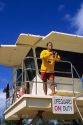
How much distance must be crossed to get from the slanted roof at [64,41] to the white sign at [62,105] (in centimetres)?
323

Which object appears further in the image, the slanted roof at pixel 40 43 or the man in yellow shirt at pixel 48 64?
the slanted roof at pixel 40 43

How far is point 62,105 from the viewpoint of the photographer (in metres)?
11.2

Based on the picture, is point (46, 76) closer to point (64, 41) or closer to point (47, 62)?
point (47, 62)

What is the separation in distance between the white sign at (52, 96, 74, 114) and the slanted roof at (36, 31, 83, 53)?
3231 mm

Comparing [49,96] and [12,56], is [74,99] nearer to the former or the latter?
[49,96]

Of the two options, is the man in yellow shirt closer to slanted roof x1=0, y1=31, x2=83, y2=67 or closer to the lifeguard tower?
the lifeguard tower

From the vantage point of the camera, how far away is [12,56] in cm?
1584

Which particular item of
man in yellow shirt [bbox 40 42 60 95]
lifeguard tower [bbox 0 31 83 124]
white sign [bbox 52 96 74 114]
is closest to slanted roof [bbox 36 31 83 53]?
lifeguard tower [bbox 0 31 83 124]

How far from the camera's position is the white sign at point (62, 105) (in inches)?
439

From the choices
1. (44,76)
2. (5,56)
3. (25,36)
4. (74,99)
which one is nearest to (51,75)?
(44,76)

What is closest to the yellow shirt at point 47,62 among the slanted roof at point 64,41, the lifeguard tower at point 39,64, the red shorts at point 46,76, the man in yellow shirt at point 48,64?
the man in yellow shirt at point 48,64

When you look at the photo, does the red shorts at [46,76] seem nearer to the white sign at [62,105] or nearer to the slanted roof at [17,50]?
the white sign at [62,105]

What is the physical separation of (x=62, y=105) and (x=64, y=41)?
3.60 m

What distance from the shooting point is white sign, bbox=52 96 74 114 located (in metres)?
11.2
